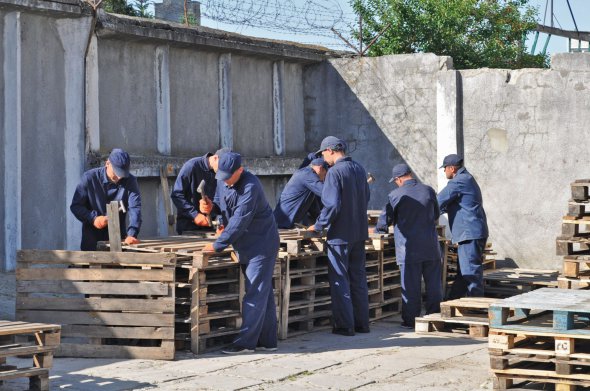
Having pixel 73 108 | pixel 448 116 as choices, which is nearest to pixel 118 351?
pixel 73 108

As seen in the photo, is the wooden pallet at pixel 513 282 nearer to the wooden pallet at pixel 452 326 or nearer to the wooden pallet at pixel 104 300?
the wooden pallet at pixel 452 326

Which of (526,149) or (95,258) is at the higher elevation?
(526,149)

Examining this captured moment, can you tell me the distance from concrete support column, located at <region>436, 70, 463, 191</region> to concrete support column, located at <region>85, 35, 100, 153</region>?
514 centimetres

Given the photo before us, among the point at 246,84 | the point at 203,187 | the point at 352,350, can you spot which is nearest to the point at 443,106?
the point at 246,84

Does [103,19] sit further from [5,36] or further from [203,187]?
[203,187]

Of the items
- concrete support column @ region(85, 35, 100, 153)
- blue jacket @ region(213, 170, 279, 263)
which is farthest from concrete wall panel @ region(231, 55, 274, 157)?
blue jacket @ region(213, 170, 279, 263)

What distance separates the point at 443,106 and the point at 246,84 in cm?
300

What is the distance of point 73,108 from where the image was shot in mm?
12820

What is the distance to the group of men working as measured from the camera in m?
10.1

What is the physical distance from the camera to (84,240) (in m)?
11.2

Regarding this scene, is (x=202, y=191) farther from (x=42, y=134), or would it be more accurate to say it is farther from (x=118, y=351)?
(x=118, y=351)

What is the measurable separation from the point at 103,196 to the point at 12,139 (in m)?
1.61

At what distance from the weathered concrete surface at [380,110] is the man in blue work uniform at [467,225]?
10.0 feet

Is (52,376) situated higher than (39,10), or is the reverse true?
(39,10)
